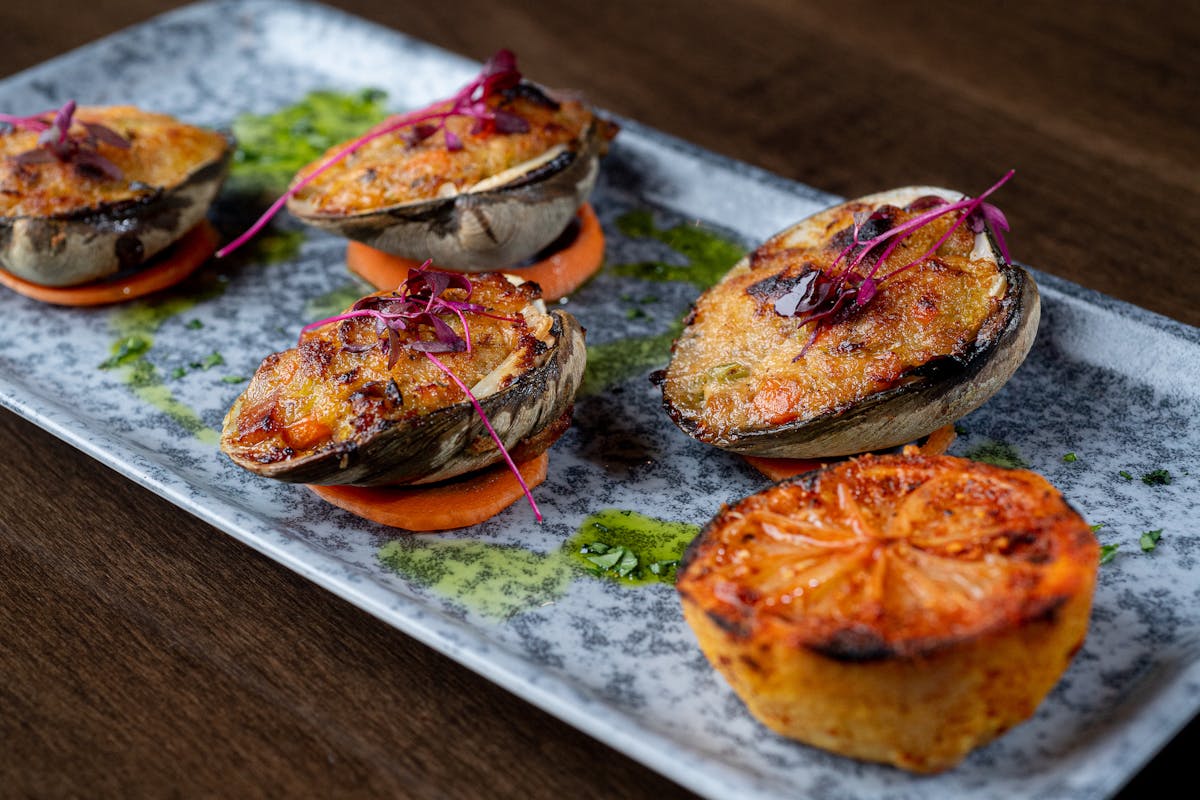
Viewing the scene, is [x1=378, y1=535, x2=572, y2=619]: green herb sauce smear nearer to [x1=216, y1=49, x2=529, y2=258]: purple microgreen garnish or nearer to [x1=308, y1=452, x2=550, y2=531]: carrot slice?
[x1=308, y1=452, x2=550, y2=531]: carrot slice

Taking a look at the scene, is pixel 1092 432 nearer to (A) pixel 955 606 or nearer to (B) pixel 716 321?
(B) pixel 716 321

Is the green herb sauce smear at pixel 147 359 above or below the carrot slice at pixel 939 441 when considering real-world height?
below

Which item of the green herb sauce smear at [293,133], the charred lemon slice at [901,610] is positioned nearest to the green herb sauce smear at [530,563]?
the charred lemon slice at [901,610]

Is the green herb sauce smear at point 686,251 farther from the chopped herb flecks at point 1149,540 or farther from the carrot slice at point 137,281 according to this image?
the chopped herb flecks at point 1149,540

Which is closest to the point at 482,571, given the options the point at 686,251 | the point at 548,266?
the point at 548,266

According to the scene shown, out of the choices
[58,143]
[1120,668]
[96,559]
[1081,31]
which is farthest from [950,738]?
[1081,31]
